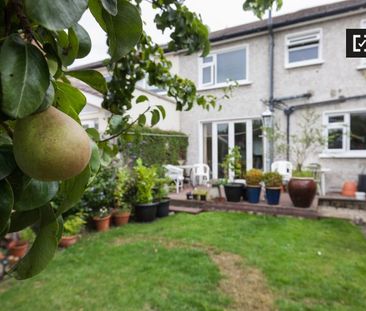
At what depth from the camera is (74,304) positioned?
292 centimetres

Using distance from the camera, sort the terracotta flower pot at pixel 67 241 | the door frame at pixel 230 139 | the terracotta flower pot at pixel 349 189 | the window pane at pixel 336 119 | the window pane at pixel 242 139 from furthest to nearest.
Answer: the window pane at pixel 242 139 < the door frame at pixel 230 139 < the window pane at pixel 336 119 < the terracotta flower pot at pixel 349 189 < the terracotta flower pot at pixel 67 241

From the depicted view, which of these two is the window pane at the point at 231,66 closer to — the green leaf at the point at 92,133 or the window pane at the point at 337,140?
the window pane at the point at 337,140

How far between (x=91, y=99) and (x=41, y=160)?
9.14 meters

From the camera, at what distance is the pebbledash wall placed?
9195mm

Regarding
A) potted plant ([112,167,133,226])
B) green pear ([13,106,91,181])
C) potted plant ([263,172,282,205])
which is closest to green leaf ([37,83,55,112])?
green pear ([13,106,91,181])

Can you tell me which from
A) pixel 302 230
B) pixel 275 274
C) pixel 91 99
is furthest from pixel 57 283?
pixel 91 99

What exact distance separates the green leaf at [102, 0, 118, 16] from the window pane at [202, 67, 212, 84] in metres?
11.6

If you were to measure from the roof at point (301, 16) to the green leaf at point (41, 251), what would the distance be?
11054 mm

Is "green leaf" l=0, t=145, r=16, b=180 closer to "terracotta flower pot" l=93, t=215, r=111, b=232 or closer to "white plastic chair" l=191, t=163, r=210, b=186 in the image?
"terracotta flower pot" l=93, t=215, r=111, b=232

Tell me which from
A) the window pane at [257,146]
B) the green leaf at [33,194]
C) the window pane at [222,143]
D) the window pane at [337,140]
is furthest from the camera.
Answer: the window pane at [222,143]

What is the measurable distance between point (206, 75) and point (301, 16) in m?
3.87

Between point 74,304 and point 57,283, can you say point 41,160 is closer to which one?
point 74,304

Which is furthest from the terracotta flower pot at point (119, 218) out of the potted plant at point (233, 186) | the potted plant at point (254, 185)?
the potted plant at point (254, 185)

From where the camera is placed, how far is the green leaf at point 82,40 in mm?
462
